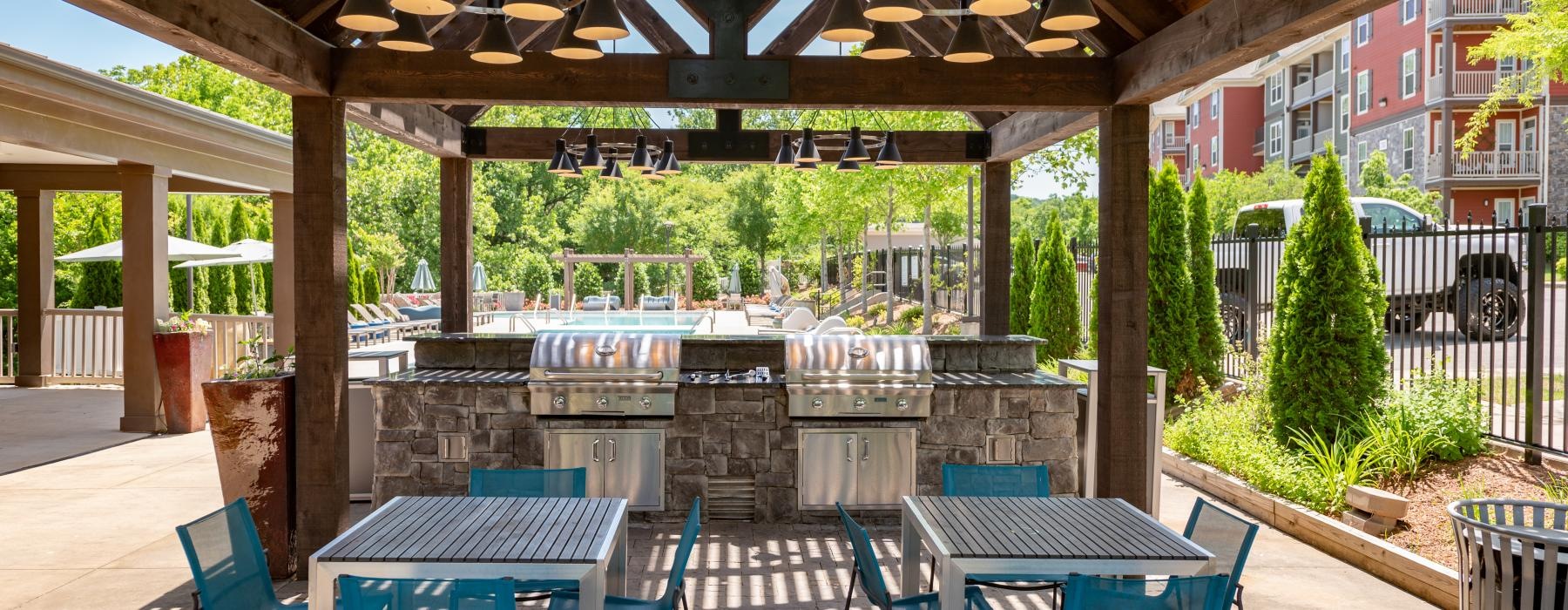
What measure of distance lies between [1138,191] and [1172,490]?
2.62m

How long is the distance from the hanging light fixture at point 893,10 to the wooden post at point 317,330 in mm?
2994

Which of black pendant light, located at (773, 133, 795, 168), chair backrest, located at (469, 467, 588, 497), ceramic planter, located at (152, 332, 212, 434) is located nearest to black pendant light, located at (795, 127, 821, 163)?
black pendant light, located at (773, 133, 795, 168)

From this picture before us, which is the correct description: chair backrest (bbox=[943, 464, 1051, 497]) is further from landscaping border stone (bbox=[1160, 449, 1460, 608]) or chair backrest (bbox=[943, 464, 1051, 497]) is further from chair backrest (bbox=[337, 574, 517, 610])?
chair backrest (bbox=[337, 574, 517, 610])

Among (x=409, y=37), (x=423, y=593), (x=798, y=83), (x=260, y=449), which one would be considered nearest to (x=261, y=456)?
(x=260, y=449)

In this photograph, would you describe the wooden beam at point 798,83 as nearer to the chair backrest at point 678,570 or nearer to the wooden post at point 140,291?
the chair backrest at point 678,570

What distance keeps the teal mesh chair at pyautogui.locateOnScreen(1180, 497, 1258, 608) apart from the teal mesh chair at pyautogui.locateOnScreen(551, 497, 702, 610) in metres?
1.57

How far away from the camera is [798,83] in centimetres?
565

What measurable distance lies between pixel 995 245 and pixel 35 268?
11.0 m

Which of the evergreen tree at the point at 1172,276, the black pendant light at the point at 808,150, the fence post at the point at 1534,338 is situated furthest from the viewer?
the evergreen tree at the point at 1172,276

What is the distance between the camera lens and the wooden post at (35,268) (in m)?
12.1

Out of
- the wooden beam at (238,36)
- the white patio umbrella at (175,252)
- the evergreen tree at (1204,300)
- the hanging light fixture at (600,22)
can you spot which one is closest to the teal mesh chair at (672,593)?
the hanging light fixture at (600,22)

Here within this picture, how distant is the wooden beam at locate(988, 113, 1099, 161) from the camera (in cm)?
663

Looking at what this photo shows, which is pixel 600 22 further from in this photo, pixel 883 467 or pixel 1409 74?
pixel 1409 74

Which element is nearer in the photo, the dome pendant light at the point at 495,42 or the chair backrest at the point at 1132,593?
the chair backrest at the point at 1132,593
